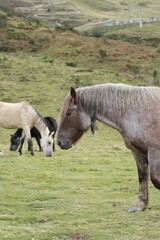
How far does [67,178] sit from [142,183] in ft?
15.0

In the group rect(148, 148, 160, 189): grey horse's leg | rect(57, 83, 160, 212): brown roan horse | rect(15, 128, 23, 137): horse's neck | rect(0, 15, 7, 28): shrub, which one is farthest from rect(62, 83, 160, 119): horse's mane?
rect(0, 15, 7, 28): shrub

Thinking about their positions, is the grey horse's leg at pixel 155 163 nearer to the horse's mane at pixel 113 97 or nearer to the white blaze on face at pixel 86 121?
the horse's mane at pixel 113 97

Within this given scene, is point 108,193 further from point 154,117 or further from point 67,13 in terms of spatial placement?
point 67,13

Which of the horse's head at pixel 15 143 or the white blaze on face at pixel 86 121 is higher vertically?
the white blaze on face at pixel 86 121

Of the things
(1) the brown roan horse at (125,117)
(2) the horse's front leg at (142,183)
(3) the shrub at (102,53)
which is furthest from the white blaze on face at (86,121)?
(3) the shrub at (102,53)

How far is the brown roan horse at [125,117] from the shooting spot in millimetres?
6453

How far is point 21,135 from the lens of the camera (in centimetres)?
1870

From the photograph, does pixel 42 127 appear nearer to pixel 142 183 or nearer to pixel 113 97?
pixel 142 183

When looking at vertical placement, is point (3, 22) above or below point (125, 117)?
below

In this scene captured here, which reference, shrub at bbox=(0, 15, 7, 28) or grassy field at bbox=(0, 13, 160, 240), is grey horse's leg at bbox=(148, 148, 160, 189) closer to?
grassy field at bbox=(0, 13, 160, 240)

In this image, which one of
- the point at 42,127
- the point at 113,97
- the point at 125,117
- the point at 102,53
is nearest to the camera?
the point at 125,117

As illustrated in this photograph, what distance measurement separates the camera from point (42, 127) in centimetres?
1650

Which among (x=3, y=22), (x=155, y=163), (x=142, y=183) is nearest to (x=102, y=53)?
(x=3, y=22)

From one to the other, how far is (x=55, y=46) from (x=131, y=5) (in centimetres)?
14106
